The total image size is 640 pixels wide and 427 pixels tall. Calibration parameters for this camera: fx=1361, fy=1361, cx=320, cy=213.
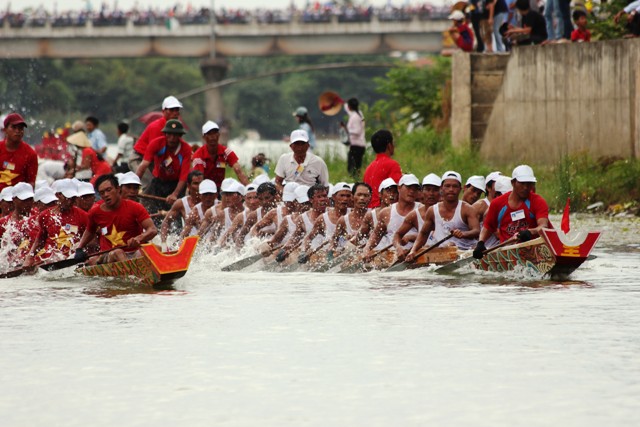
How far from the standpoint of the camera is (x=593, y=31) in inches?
997

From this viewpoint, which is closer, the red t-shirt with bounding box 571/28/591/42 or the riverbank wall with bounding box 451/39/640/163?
the riverbank wall with bounding box 451/39/640/163

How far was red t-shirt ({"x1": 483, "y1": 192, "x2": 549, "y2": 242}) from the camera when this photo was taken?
13.4 m

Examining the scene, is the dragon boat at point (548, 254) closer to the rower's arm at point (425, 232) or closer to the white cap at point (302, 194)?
the rower's arm at point (425, 232)

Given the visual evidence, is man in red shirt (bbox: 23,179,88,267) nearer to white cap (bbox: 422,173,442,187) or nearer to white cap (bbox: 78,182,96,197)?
white cap (bbox: 78,182,96,197)

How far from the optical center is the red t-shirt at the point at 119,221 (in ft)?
45.8

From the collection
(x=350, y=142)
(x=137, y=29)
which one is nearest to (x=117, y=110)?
(x=137, y=29)

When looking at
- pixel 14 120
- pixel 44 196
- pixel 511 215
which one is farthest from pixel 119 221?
pixel 511 215

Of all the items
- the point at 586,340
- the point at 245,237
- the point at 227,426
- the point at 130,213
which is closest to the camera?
the point at 227,426

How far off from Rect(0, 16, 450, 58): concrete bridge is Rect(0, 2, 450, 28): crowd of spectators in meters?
0.25

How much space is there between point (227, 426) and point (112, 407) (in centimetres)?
89

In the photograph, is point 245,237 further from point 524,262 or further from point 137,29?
point 137,29

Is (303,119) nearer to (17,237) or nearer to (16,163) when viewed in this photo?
(16,163)

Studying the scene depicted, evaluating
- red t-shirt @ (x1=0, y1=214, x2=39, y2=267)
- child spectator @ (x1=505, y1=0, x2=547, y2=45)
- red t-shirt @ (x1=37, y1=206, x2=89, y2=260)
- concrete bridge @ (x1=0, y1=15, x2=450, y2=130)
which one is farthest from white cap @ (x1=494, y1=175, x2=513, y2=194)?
concrete bridge @ (x1=0, y1=15, x2=450, y2=130)

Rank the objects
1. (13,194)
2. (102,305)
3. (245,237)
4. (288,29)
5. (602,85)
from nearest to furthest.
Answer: (102,305), (13,194), (245,237), (602,85), (288,29)
